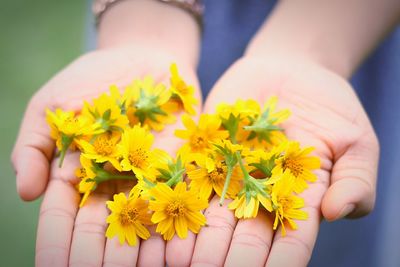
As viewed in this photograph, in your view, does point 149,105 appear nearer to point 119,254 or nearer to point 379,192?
point 119,254

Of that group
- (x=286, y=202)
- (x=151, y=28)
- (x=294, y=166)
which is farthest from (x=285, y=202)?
(x=151, y=28)

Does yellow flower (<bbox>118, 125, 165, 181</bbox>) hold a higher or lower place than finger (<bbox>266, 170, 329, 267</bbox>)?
higher

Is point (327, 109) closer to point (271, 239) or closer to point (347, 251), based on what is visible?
point (271, 239)

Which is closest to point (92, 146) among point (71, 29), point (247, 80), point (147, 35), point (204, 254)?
point (204, 254)

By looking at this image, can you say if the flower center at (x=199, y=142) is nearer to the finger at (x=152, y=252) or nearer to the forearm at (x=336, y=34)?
the finger at (x=152, y=252)

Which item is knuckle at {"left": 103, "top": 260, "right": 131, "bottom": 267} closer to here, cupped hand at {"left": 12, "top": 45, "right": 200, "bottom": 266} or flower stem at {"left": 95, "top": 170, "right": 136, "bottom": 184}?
cupped hand at {"left": 12, "top": 45, "right": 200, "bottom": 266}

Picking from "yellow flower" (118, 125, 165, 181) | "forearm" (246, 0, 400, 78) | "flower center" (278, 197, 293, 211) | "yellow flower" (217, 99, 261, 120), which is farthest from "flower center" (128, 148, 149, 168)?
"forearm" (246, 0, 400, 78)
